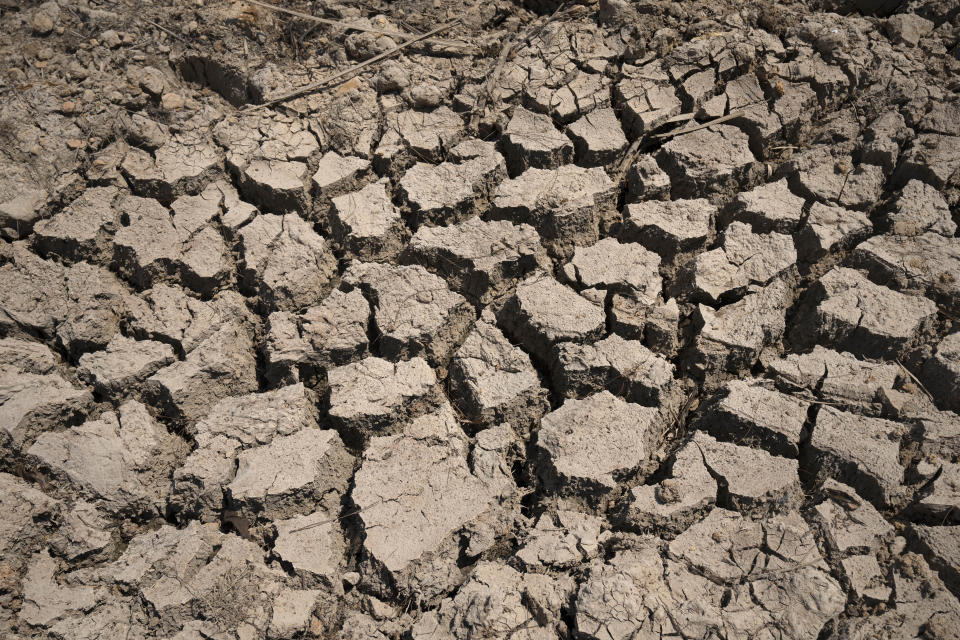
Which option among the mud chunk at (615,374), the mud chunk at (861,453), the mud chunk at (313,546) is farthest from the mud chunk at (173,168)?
the mud chunk at (861,453)

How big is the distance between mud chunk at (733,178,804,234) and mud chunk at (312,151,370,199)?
1.47m

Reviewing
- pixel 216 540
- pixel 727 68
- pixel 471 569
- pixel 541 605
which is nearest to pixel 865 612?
pixel 541 605

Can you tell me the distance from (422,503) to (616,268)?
1.09 meters

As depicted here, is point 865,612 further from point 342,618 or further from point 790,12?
point 790,12

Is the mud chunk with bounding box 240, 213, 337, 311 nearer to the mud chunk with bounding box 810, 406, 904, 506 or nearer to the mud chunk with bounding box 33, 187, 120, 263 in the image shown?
the mud chunk with bounding box 33, 187, 120, 263

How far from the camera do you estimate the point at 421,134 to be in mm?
2797

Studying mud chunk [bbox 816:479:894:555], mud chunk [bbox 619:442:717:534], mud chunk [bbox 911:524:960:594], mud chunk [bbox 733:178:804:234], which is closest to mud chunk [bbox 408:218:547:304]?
mud chunk [bbox 733:178:804:234]

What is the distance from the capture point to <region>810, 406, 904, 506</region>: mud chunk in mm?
2053

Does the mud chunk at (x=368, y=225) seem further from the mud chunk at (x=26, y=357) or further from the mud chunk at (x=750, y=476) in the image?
the mud chunk at (x=750, y=476)

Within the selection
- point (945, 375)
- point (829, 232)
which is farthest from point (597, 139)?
point (945, 375)

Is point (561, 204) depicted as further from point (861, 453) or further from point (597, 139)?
point (861, 453)

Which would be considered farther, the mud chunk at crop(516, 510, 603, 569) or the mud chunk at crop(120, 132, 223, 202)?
the mud chunk at crop(120, 132, 223, 202)

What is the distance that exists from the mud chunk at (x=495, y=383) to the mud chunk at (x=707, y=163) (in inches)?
38.3

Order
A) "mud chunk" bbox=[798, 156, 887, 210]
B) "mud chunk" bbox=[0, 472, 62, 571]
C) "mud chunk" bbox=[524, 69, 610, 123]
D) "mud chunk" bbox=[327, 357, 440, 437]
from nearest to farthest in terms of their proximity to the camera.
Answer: "mud chunk" bbox=[0, 472, 62, 571], "mud chunk" bbox=[327, 357, 440, 437], "mud chunk" bbox=[798, 156, 887, 210], "mud chunk" bbox=[524, 69, 610, 123]
